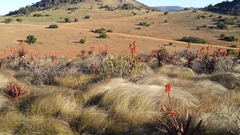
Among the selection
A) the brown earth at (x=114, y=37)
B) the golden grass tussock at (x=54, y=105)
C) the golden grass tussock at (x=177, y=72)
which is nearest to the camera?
the golden grass tussock at (x=54, y=105)

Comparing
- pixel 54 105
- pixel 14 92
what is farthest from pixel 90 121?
pixel 14 92

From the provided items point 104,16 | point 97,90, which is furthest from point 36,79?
point 104,16

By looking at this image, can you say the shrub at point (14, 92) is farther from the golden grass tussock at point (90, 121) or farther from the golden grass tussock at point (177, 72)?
the golden grass tussock at point (177, 72)

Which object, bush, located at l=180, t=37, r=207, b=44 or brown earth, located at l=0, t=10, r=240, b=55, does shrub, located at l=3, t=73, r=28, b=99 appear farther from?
bush, located at l=180, t=37, r=207, b=44

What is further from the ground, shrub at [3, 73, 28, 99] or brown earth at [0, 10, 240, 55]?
shrub at [3, 73, 28, 99]

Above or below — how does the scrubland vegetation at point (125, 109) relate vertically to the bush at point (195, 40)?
above

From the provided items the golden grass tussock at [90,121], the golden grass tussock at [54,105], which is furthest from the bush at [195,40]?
the golden grass tussock at [90,121]

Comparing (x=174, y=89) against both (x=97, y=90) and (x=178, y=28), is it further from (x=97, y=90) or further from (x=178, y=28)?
(x=178, y=28)

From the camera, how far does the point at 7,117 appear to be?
4773mm

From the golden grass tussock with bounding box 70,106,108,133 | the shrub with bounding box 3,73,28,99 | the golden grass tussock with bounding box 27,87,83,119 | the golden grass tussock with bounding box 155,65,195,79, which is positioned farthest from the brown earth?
the golden grass tussock with bounding box 70,106,108,133

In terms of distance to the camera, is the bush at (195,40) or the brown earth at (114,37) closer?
the brown earth at (114,37)

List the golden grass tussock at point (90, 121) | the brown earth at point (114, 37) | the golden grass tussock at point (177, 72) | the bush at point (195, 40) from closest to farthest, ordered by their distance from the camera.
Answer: the golden grass tussock at point (90, 121) → the golden grass tussock at point (177, 72) → the brown earth at point (114, 37) → the bush at point (195, 40)

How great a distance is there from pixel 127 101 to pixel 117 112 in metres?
0.44

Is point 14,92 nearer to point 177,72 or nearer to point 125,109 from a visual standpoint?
point 125,109
